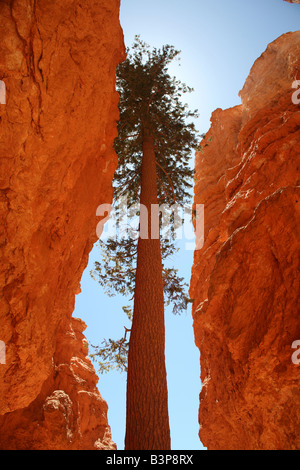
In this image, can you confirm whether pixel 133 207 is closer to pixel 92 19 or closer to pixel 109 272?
pixel 109 272

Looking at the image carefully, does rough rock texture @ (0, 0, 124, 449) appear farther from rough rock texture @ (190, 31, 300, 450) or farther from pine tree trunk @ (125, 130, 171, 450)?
rough rock texture @ (190, 31, 300, 450)

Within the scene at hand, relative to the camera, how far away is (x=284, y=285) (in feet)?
20.1

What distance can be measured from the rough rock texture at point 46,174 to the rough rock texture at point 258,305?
3.81m

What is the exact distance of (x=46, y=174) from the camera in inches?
216

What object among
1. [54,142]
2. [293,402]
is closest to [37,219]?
[54,142]

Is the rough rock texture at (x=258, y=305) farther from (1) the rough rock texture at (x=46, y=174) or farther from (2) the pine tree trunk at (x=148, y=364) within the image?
(1) the rough rock texture at (x=46, y=174)

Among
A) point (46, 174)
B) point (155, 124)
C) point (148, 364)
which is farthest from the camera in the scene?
point (155, 124)

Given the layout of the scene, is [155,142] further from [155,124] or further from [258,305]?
[258,305]

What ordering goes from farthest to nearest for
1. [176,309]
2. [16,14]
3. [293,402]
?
[176,309]
[293,402]
[16,14]

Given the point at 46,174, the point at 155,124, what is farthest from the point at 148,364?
the point at 155,124

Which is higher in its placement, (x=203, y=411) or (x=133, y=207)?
(x=133, y=207)

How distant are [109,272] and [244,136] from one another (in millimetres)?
7383

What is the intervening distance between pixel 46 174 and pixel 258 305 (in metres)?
5.24
